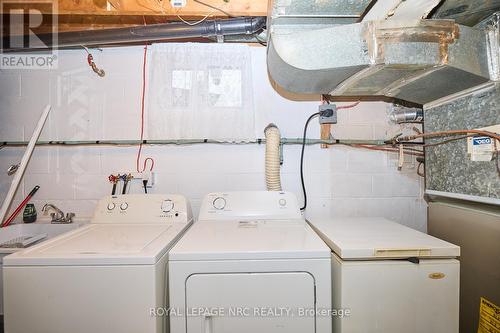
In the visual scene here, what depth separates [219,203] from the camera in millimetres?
1631

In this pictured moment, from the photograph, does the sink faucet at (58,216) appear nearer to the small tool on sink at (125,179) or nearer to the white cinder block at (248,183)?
the small tool on sink at (125,179)

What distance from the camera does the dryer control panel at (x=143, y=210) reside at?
155 centimetres

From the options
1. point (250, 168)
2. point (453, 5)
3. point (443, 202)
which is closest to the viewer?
point (453, 5)

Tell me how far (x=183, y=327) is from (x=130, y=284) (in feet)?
0.99

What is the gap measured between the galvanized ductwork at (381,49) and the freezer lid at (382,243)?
0.88m

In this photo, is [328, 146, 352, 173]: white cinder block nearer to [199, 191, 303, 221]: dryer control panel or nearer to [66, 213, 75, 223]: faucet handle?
[199, 191, 303, 221]: dryer control panel

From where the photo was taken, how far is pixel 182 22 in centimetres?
160

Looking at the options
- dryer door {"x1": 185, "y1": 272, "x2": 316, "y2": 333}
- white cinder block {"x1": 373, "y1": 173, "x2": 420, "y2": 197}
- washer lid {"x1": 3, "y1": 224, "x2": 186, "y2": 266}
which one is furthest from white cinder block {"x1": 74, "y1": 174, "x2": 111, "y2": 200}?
white cinder block {"x1": 373, "y1": 173, "x2": 420, "y2": 197}

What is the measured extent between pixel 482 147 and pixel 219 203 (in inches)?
60.8

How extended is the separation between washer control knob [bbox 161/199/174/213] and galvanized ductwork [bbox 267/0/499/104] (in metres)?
1.13

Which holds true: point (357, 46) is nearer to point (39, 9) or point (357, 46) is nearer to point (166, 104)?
point (166, 104)

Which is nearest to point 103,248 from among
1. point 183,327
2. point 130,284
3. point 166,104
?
point 130,284

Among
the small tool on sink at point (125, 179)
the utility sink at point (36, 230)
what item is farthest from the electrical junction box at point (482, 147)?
the utility sink at point (36, 230)

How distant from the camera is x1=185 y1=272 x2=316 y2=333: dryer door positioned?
1018mm
